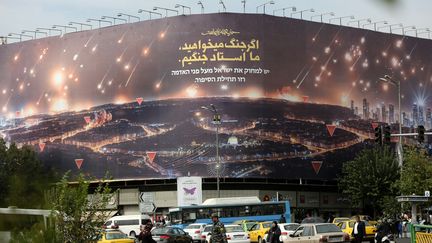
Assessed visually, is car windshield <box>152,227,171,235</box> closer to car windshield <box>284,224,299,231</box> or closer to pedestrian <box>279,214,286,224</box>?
car windshield <box>284,224,299,231</box>

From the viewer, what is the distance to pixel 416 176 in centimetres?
5131

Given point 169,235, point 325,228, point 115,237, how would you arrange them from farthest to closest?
point 169,235
point 115,237
point 325,228

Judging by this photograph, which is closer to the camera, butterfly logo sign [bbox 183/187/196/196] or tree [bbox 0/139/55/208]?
tree [bbox 0/139/55/208]

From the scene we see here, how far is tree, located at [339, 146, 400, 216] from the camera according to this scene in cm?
6900

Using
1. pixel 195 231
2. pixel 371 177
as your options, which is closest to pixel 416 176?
pixel 195 231

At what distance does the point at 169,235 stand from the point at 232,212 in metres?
17.6

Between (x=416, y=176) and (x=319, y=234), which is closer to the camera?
(x=319, y=234)

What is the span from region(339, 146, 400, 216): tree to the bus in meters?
15.3

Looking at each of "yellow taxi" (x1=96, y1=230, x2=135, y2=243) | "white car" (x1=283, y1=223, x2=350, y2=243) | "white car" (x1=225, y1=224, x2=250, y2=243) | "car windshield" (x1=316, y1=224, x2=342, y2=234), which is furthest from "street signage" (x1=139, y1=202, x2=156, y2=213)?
"car windshield" (x1=316, y1=224, x2=342, y2=234)

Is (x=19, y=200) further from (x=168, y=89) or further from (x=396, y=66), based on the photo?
(x=396, y=66)

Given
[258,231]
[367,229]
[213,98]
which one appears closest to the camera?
[367,229]

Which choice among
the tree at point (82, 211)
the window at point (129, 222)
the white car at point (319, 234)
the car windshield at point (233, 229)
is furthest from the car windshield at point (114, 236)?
the window at point (129, 222)

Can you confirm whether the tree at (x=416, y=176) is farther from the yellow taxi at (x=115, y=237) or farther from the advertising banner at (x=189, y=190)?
the yellow taxi at (x=115, y=237)

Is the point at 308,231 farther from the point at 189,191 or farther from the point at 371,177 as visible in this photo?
the point at 371,177
